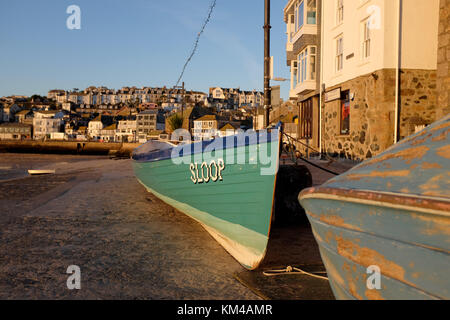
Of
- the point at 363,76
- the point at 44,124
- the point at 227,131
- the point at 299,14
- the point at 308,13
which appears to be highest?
the point at 299,14

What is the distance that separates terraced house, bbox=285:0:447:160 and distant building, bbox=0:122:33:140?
114 meters

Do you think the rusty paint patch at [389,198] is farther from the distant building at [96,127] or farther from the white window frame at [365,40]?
the distant building at [96,127]

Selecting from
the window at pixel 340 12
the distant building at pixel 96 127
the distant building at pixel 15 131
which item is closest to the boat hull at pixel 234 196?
the window at pixel 340 12

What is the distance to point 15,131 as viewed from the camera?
112 meters

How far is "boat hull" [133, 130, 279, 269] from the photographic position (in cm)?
459

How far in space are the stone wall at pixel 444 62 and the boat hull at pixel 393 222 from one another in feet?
32.6

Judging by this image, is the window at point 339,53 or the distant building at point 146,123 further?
the distant building at point 146,123

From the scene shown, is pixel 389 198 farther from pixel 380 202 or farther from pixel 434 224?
pixel 434 224

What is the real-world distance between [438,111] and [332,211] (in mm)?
10572

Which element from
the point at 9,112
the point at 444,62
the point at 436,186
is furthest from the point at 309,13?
the point at 9,112

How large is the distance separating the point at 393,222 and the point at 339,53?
16.0 m

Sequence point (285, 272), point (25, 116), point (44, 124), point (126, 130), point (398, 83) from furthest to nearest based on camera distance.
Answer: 1. point (25, 116)
2. point (44, 124)
3. point (126, 130)
4. point (398, 83)
5. point (285, 272)

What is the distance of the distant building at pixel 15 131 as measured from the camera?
362 feet
